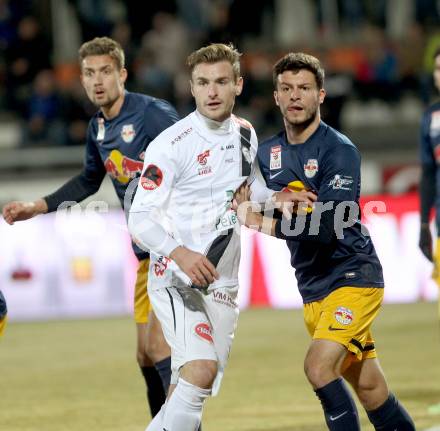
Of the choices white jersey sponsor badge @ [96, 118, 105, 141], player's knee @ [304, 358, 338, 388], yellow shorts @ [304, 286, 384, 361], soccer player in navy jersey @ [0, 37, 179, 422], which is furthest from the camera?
white jersey sponsor badge @ [96, 118, 105, 141]

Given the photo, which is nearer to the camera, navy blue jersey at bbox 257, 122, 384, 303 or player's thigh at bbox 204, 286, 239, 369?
player's thigh at bbox 204, 286, 239, 369

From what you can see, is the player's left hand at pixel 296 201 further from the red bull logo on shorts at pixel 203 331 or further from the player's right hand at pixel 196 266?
the red bull logo on shorts at pixel 203 331

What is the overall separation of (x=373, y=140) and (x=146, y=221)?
11652mm

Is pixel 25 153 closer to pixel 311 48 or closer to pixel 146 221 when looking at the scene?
pixel 311 48

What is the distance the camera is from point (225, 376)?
8.75 meters

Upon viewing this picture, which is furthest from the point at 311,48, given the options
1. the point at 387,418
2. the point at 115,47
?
the point at 387,418

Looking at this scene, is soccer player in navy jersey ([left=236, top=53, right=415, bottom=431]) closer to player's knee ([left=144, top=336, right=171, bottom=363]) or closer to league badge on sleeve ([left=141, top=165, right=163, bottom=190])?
league badge on sleeve ([left=141, top=165, right=163, bottom=190])

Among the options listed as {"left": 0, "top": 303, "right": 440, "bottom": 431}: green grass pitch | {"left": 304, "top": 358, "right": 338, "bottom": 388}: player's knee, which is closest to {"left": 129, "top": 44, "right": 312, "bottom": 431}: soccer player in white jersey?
{"left": 304, "top": 358, "right": 338, "bottom": 388}: player's knee

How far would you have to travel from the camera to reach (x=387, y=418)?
5.58 metres

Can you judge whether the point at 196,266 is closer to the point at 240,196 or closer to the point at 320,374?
the point at 240,196

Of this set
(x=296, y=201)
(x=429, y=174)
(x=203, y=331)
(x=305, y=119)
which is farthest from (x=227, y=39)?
(x=203, y=331)

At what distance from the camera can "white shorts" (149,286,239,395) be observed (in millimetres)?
5203

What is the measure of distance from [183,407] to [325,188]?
1.27 metres

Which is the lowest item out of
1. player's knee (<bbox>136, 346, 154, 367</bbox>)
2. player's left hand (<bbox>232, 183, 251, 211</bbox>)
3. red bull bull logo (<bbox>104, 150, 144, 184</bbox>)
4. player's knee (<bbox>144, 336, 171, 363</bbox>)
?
player's knee (<bbox>136, 346, 154, 367</bbox>)
